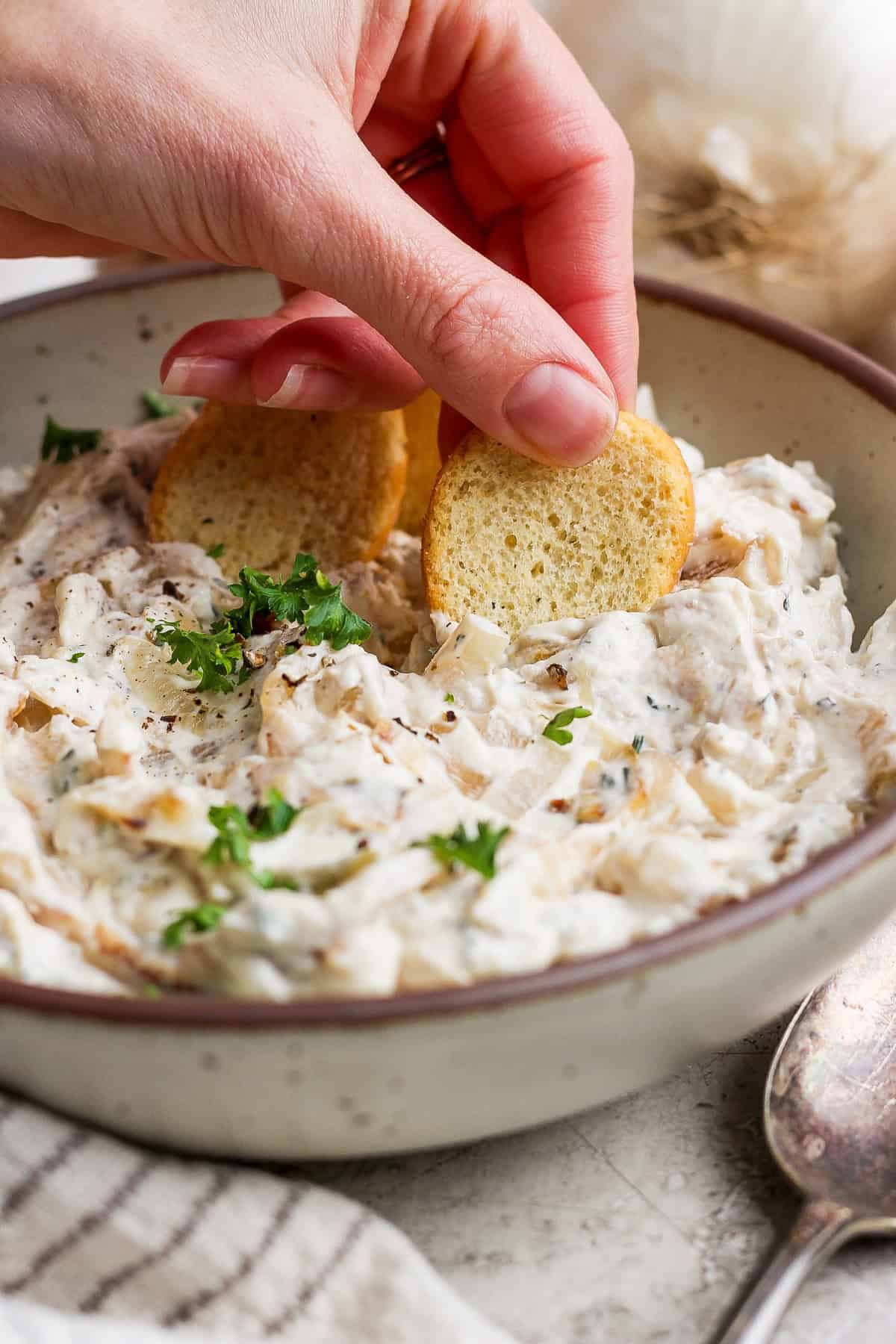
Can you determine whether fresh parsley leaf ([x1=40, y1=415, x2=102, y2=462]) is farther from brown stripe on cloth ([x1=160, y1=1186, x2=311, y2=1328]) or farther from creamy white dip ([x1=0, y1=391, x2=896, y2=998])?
brown stripe on cloth ([x1=160, y1=1186, x2=311, y2=1328])

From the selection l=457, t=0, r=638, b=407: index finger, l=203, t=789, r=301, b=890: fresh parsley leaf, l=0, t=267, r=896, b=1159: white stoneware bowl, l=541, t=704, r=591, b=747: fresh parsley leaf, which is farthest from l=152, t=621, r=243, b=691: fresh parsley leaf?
l=457, t=0, r=638, b=407: index finger

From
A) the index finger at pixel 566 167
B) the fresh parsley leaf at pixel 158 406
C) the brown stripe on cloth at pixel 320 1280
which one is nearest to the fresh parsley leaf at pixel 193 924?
the brown stripe on cloth at pixel 320 1280

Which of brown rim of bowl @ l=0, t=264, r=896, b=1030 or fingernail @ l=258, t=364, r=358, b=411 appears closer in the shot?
brown rim of bowl @ l=0, t=264, r=896, b=1030

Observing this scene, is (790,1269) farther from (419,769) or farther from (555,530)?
(555,530)

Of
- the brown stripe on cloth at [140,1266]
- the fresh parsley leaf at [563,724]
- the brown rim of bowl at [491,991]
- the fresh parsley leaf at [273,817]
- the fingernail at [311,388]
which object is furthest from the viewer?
the fingernail at [311,388]

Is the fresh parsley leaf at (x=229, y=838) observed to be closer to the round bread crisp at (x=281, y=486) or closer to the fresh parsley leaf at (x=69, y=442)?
the round bread crisp at (x=281, y=486)

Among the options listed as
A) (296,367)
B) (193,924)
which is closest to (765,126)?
(296,367)

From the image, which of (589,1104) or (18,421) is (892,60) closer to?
(18,421)

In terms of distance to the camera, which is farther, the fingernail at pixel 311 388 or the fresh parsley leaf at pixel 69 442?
the fresh parsley leaf at pixel 69 442
